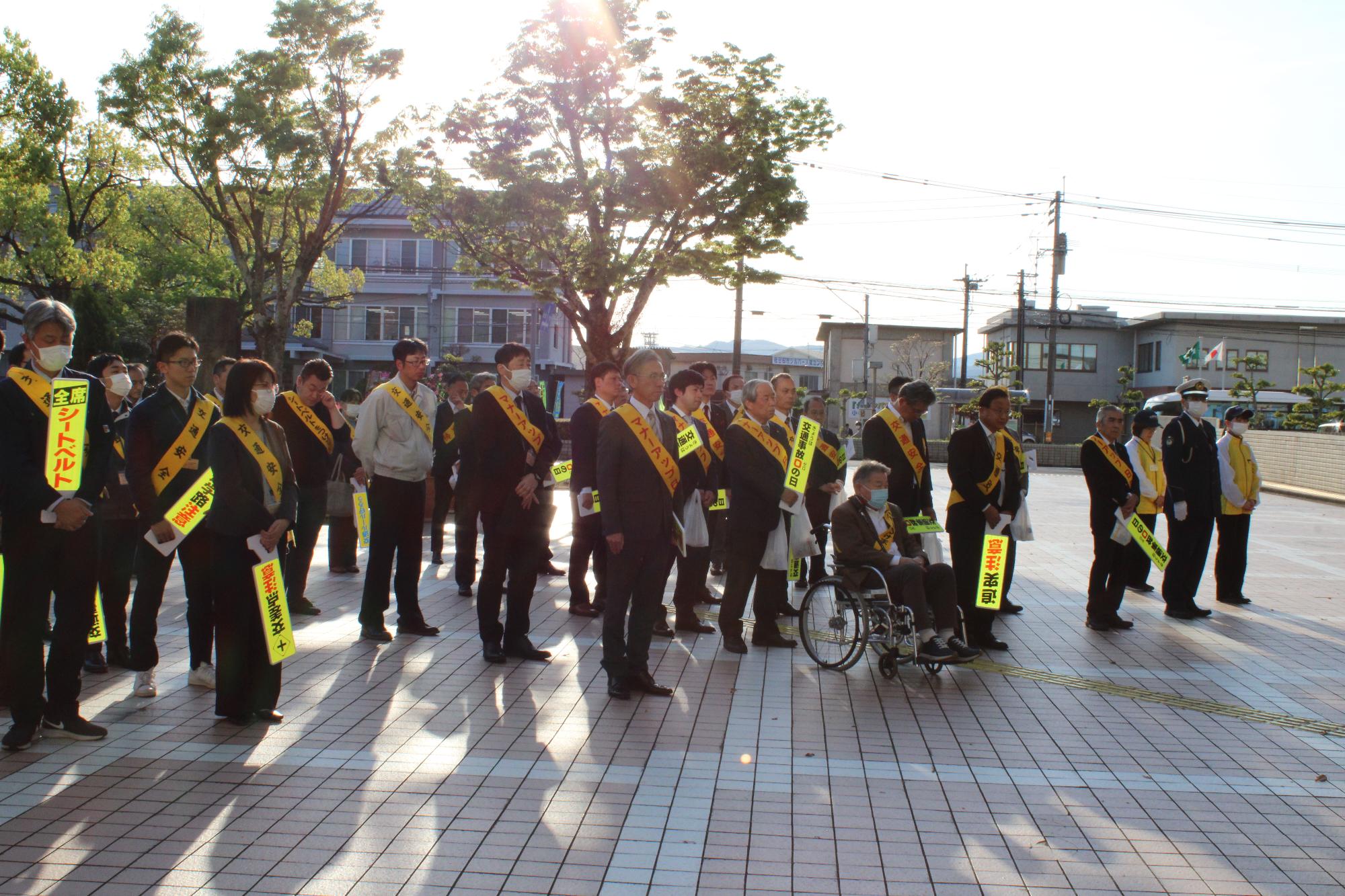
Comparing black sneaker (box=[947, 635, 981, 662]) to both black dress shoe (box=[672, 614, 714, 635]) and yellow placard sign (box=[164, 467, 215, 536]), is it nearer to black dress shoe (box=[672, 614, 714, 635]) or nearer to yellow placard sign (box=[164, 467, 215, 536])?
black dress shoe (box=[672, 614, 714, 635])

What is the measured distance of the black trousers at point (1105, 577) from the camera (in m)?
8.77

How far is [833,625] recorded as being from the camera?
7.03m

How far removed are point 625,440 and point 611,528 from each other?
51cm

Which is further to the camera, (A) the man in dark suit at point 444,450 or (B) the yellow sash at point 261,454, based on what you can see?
(A) the man in dark suit at point 444,450

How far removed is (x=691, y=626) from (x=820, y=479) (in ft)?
5.68

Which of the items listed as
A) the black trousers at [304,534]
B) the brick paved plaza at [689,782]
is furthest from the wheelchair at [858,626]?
the black trousers at [304,534]

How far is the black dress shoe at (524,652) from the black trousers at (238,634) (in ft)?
6.18

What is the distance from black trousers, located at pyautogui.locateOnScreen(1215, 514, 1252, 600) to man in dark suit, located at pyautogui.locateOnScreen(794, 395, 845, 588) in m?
3.78

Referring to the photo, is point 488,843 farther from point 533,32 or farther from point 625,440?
point 533,32

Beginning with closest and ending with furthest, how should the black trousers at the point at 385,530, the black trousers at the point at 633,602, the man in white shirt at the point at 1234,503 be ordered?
the black trousers at the point at 633,602 < the black trousers at the point at 385,530 < the man in white shirt at the point at 1234,503

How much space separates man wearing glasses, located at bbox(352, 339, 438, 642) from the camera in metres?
7.61

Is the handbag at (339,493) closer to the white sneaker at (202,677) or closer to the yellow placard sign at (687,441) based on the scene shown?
the white sneaker at (202,677)

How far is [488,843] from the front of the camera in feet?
13.6

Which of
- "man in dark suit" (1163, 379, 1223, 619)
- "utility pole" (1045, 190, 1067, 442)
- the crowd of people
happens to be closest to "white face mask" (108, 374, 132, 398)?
the crowd of people
